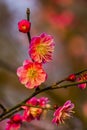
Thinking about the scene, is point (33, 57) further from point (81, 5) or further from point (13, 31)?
point (81, 5)

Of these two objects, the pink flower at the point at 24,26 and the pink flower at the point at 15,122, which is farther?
the pink flower at the point at 15,122

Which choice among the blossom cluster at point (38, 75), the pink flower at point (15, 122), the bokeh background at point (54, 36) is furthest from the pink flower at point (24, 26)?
the bokeh background at point (54, 36)

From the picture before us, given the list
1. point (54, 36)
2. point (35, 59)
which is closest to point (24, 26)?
point (35, 59)

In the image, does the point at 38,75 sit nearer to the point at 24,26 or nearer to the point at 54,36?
the point at 24,26

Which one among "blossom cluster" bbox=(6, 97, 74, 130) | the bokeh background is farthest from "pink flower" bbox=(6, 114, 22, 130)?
the bokeh background

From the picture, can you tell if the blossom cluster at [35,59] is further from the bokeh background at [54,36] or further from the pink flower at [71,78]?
the bokeh background at [54,36]

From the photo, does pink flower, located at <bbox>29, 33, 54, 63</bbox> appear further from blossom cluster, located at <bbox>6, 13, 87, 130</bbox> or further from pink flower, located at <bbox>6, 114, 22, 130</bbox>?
pink flower, located at <bbox>6, 114, 22, 130</bbox>
